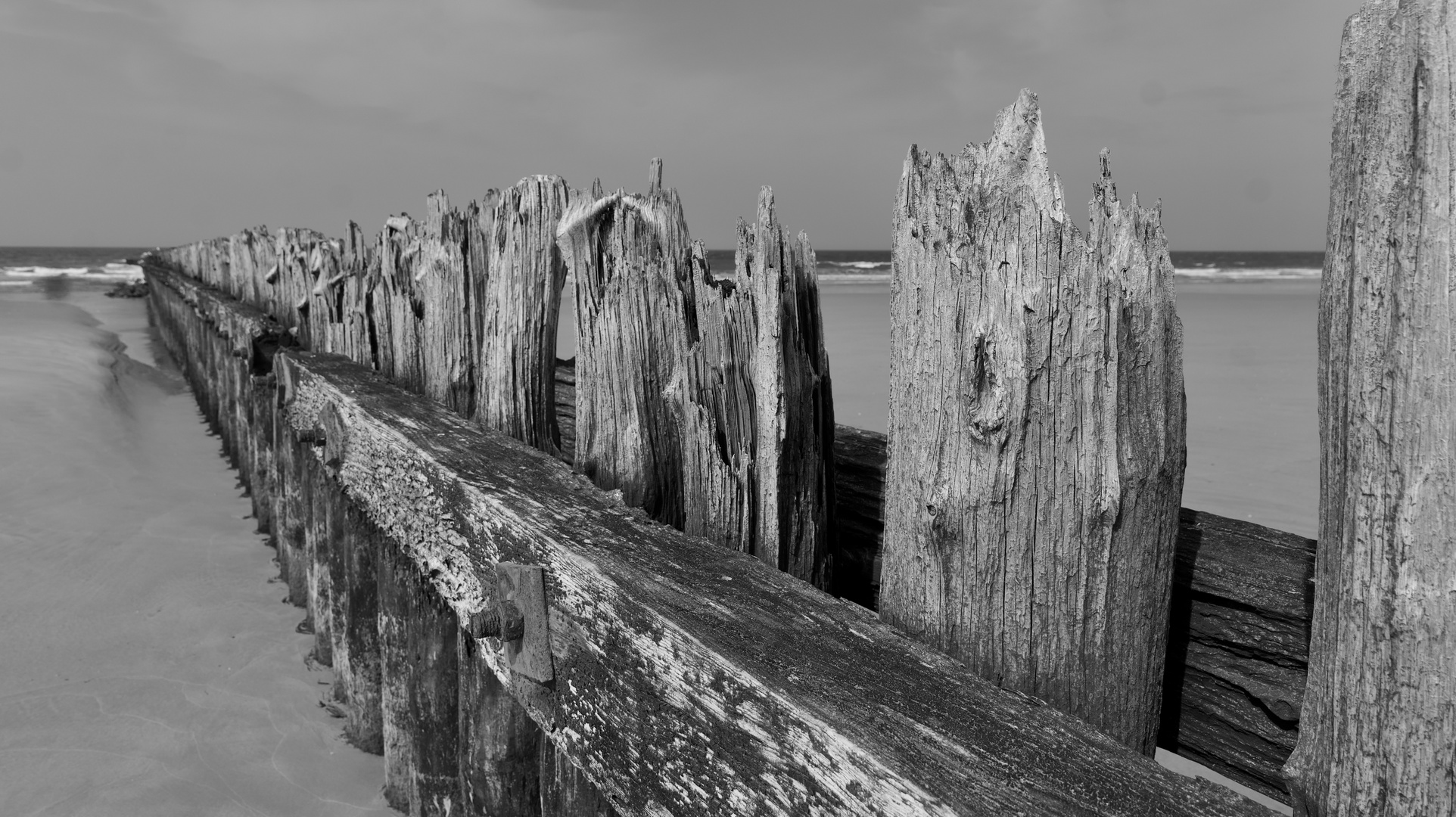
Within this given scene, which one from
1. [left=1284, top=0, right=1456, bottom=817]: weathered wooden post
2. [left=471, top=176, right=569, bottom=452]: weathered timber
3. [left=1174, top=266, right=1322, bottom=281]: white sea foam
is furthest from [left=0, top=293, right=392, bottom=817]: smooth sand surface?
[left=1174, top=266, right=1322, bottom=281]: white sea foam

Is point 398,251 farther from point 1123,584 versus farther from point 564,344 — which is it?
point 564,344

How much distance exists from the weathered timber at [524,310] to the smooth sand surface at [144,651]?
1.30 metres

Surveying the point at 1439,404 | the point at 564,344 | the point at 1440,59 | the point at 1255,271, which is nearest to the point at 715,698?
the point at 1439,404

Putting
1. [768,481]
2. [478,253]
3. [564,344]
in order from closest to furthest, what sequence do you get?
[768,481] < [478,253] < [564,344]

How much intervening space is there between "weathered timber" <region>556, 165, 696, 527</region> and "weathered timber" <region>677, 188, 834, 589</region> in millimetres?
148

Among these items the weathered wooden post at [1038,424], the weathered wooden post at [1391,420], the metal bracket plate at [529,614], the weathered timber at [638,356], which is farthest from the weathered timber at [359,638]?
the weathered wooden post at [1391,420]

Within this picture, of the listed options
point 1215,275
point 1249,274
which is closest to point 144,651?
point 1215,275

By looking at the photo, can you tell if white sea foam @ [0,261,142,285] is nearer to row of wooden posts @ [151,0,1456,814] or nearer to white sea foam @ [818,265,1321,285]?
white sea foam @ [818,265,1321,285]

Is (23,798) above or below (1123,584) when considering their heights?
below

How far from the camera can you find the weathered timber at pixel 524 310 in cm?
246

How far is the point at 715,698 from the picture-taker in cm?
124

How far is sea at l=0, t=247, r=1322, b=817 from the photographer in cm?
302

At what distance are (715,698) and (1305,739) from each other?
2.15 ft

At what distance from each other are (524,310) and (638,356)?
2.12 ft
